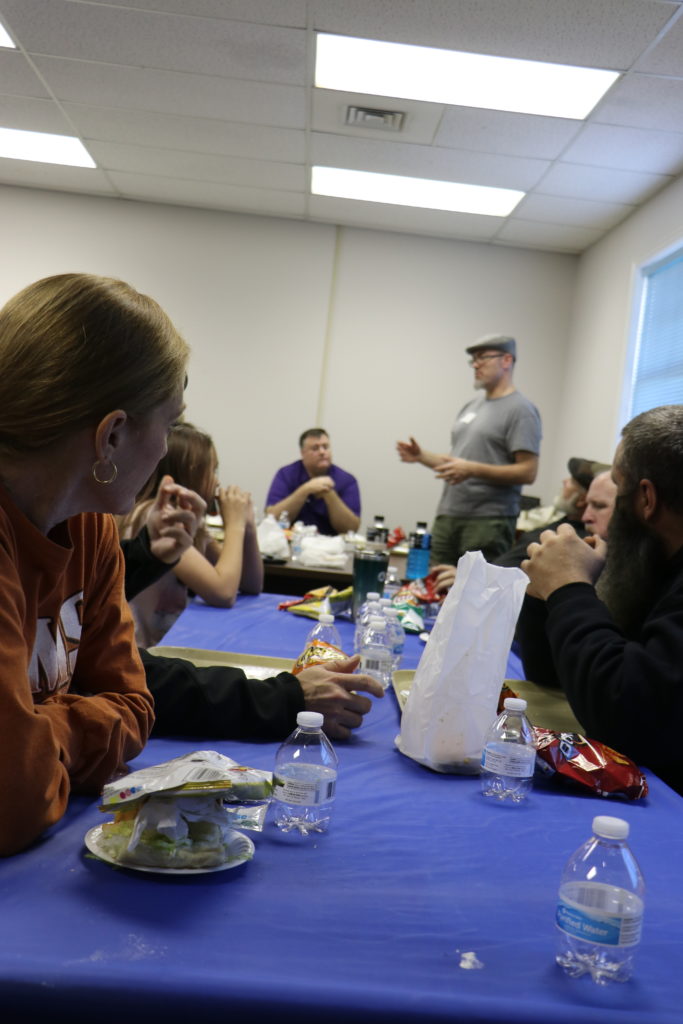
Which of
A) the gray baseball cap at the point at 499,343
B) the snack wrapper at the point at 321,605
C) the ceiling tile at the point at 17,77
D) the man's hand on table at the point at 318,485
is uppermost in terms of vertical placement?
the ceiling tile at the point at 17,77

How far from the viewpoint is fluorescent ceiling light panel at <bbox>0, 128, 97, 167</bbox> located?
523 cm

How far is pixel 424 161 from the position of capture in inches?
189

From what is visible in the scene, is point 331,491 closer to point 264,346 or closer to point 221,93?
point 264,346

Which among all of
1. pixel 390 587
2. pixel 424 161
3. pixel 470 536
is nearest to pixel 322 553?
pixel 390 587

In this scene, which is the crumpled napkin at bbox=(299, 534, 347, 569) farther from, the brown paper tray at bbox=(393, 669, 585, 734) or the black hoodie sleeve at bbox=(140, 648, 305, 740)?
the black hoodie sleeve at bbox=(140, 648, 305, 740)

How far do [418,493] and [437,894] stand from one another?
226 inches

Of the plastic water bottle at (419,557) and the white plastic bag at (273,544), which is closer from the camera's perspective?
the plastic water bottle at (419,557)

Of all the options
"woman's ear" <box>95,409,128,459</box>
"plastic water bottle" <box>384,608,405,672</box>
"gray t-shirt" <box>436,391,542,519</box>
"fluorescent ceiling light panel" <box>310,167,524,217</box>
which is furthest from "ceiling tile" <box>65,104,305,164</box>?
"woman's ear" <box>95,409,128,459</box>

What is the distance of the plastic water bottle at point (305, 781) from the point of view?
0.98 meters

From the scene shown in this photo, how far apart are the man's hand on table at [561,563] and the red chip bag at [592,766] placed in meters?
0.38

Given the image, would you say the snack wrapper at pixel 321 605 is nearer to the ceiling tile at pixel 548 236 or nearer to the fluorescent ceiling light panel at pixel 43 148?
the fluorescent ceiling light panel at pixel 43 148

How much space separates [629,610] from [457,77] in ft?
9.75

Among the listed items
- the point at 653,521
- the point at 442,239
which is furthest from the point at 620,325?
the point at 653,521

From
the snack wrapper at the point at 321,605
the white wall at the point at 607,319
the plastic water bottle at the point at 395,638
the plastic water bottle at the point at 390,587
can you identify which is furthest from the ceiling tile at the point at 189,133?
the plastic water bottle at the point at 395,638
